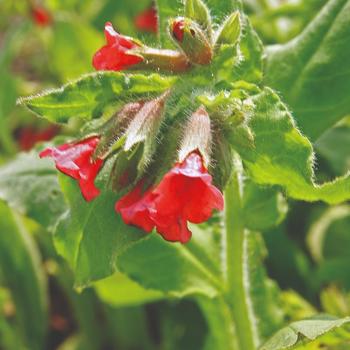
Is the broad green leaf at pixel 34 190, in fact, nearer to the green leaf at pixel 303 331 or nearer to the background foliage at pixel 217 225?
the background foliage at pixel 217 225

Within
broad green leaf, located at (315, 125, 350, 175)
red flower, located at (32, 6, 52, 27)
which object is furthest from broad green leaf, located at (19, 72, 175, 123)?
red flower, located at (32, 6, 52, 27)

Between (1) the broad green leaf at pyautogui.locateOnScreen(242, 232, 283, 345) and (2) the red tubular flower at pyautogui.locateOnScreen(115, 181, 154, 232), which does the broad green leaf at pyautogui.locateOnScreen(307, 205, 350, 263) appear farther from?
(2) the red tubular flower at pyautogui.locateOnScreen(115, 181, 154, 232)

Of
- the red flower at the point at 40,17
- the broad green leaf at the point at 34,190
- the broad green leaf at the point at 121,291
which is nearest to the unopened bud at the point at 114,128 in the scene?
the broad green leaf at the point at 34,190

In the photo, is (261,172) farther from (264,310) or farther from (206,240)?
(264,310)

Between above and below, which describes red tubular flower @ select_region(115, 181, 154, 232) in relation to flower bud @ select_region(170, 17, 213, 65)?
below

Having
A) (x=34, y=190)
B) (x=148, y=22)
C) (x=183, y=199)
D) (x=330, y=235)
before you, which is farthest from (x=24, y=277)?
(x=183, y=199)

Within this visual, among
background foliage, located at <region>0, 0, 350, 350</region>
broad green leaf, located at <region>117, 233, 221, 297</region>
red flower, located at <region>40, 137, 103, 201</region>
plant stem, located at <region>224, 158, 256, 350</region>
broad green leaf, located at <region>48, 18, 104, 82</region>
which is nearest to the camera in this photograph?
red flower, located at <region>40, 137, 103, 201</region>
